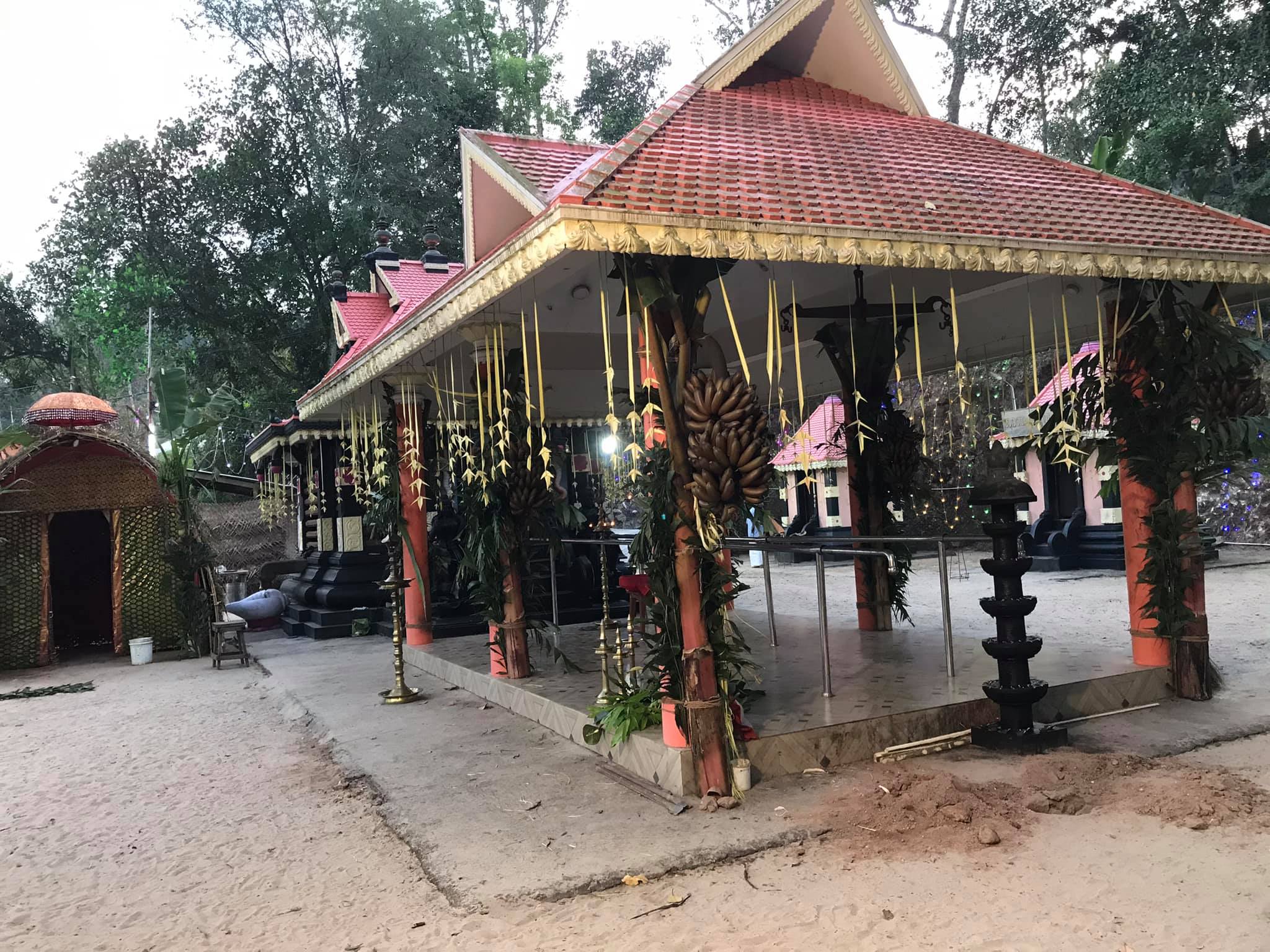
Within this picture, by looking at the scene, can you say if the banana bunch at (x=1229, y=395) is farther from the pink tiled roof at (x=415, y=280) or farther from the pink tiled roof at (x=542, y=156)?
the pink tiled roof at (x=415, y=280)

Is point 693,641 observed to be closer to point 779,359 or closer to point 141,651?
point 779,359

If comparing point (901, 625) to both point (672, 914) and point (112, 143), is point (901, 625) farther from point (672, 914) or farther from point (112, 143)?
point (112, 143)

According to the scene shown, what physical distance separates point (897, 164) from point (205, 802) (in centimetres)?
558

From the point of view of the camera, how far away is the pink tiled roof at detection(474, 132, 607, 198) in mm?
5570

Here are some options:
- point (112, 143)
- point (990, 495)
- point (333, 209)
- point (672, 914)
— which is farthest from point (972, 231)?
point (112, 143)

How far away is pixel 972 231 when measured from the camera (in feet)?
14.8

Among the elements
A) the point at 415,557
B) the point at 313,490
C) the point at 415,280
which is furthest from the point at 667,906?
the point at 313,490

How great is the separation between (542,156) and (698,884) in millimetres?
4899

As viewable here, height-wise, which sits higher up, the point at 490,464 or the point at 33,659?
the point at 490,464

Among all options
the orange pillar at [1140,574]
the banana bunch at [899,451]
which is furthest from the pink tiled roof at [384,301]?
the orange pillar at [1140,574]

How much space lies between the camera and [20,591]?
1059 centimetres

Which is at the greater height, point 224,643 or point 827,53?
point 827,53

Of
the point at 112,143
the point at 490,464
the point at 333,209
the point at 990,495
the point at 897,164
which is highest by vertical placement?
the point at 112,143

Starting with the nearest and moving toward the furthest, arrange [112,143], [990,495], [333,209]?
[990,495] → [112,143] → [333,209]
